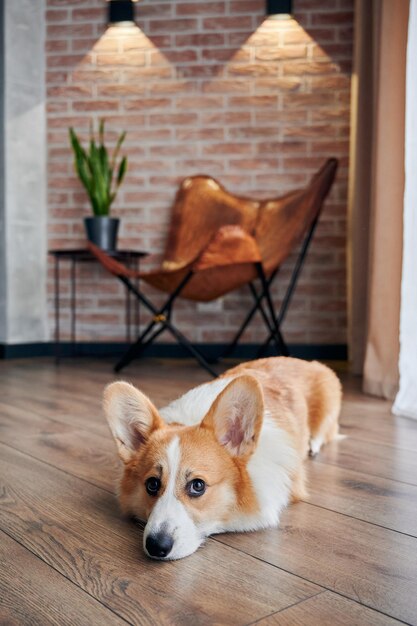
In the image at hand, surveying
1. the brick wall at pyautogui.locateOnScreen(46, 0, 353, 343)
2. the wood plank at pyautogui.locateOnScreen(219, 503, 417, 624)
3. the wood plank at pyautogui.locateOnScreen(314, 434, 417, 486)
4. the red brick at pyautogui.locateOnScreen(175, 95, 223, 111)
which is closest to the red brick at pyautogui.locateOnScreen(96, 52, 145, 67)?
the brick wall at pyautogui.locateOnScreen(46, 0, 353, 343)

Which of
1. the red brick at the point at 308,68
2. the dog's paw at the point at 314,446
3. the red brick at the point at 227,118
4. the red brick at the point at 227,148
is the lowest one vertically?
the dog's paw at the point at 314,446

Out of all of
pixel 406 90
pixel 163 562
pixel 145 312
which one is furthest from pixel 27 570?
pixel 145 312

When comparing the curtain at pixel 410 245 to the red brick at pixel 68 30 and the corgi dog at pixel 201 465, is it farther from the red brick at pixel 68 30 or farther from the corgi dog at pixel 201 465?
the red brick at pixel 68 30

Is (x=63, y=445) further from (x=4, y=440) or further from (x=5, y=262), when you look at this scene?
(x=5, y=262)

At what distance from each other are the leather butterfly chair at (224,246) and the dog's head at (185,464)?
5.38 ft

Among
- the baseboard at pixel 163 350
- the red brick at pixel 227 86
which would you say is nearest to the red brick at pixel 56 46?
the red brick at pixel 227 86

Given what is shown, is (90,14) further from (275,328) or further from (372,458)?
(372,458)

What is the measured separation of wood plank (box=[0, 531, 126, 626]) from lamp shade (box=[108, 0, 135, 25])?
11.5ft

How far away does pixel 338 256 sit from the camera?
367 cm

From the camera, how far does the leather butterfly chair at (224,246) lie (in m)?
2.83

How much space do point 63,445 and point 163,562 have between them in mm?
809

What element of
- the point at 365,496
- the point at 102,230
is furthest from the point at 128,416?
the point at 102,230

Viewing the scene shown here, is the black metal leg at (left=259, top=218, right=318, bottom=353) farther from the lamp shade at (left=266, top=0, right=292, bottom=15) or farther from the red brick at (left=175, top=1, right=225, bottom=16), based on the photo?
the red brick at (left=175, top=1, right=225, bottom=16)

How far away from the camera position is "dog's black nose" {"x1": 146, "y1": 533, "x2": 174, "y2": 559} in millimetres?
931
